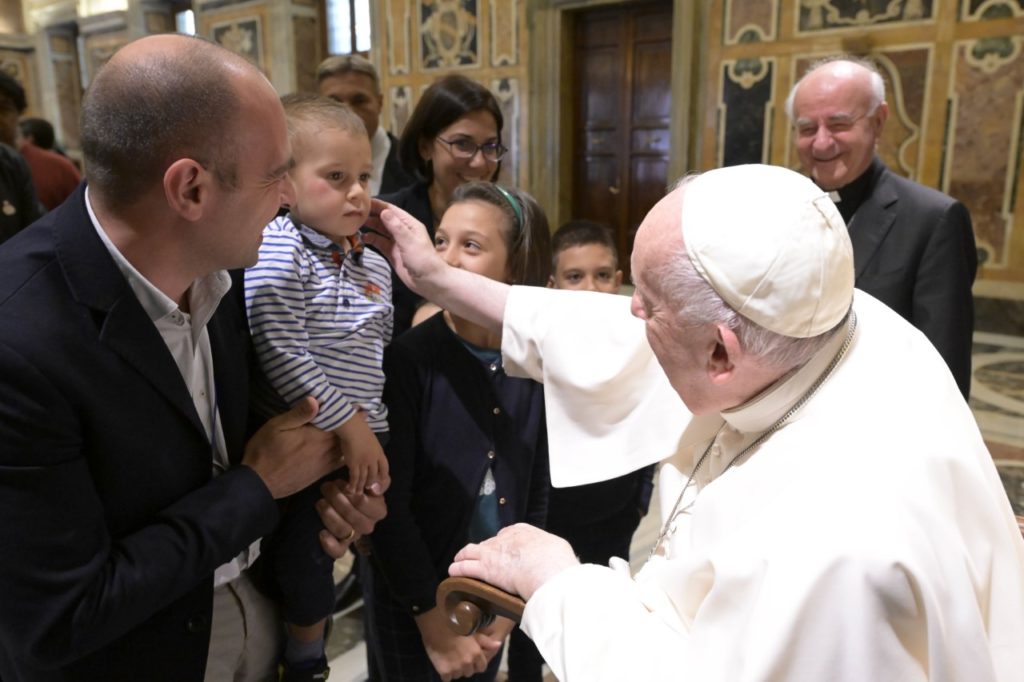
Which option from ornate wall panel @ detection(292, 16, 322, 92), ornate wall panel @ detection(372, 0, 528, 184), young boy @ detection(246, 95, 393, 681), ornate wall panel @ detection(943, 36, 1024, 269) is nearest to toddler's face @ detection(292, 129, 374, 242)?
young boy @ detection(246, 95, 393, 681)

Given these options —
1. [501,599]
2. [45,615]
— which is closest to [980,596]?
[501,599]

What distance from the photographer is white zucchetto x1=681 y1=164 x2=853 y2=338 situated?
121 cm

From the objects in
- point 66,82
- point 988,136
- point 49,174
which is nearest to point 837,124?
point 988,136

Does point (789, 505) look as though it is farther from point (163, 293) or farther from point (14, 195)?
point (14, 195)

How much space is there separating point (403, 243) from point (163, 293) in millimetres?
879

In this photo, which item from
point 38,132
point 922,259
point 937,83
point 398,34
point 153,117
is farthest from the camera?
point 398,34

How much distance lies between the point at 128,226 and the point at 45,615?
1.95ft

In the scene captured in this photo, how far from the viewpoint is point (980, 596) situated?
1144 millimetres

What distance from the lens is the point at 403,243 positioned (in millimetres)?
2121

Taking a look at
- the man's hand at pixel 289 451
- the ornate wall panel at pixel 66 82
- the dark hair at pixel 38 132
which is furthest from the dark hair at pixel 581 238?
the ornate wall panel at pixel 66 82

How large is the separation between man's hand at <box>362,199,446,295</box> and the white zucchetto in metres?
0.93

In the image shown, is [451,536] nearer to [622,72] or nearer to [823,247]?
[823,247]

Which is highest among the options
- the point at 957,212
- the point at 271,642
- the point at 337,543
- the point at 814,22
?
the point at 814,22

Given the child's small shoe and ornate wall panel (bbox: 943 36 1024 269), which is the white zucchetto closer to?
the child's small shoe
